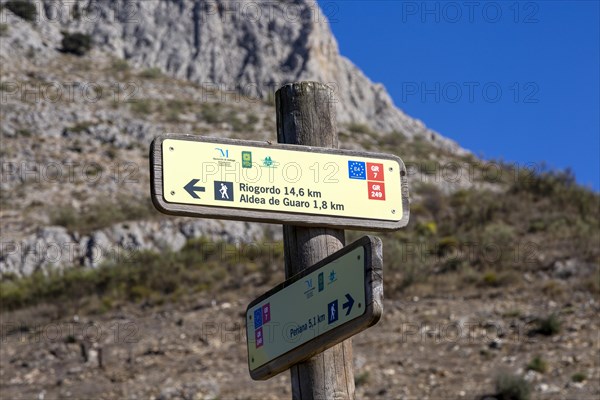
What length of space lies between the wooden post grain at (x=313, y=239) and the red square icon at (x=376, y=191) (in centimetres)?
20

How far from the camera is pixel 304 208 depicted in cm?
422

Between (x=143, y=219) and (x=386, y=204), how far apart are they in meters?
25.0

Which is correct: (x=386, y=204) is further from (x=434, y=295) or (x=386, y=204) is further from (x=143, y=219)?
(x=143, y=219)

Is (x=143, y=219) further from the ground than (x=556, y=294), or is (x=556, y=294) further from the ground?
(x=143, y=219)

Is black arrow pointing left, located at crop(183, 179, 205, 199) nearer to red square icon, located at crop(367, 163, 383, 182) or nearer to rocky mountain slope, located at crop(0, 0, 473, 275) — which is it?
red square icon, located at crop(367, 163, 383, 182)

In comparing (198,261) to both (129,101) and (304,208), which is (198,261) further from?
(304,208)

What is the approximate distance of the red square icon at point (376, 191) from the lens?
14.3 ft

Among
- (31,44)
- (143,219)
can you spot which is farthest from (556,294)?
(31,44)

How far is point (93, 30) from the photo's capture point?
53031 millimetres

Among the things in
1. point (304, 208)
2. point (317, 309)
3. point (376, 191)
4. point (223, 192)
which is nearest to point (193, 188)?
point (223, 192)

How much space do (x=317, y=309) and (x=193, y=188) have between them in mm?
685

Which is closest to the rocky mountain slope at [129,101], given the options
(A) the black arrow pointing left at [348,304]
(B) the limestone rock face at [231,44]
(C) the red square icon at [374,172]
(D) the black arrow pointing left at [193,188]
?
(B) the limestone rock face at [231,44]

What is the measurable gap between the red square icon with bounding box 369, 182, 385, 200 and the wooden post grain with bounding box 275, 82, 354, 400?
202 mm

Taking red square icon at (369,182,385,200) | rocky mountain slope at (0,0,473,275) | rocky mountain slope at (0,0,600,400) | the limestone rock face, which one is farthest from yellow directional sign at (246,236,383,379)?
the limestone rock face
